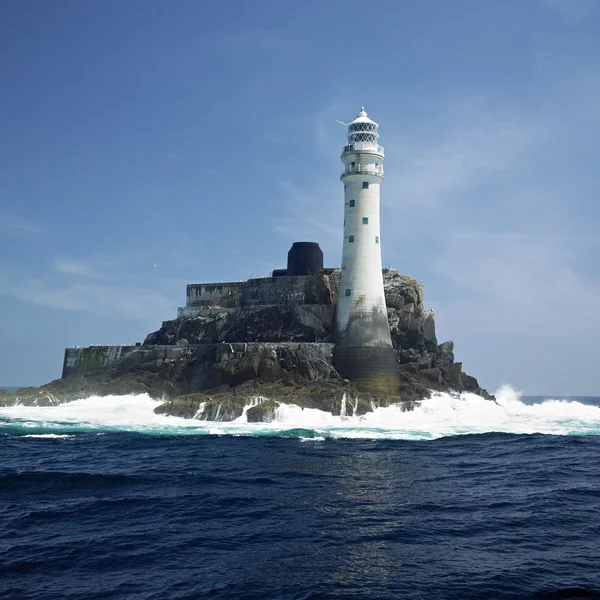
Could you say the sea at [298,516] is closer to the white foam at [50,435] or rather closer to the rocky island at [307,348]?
the white foam at [50,435]

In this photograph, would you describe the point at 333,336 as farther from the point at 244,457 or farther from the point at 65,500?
the point at 65,500

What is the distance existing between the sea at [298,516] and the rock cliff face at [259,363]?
911 centimetres

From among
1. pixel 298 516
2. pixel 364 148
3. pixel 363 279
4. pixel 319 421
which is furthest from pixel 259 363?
pixel 298 516

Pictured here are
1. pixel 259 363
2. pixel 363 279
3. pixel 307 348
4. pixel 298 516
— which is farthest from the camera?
pixel 363 279

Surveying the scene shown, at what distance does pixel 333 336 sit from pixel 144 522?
3528cm

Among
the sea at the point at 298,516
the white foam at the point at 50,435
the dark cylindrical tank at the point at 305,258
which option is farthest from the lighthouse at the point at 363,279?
the white foam at the point at 50,435

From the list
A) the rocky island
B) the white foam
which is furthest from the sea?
the rocky island

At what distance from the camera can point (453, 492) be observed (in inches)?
823

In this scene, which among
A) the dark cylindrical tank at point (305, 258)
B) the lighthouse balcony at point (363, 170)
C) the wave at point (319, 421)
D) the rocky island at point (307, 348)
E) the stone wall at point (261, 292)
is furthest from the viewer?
the dark cylindrical tank at point (305, 258)

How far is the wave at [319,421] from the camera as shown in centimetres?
3747

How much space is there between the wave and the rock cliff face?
3.22 feet

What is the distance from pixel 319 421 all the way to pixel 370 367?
758cm

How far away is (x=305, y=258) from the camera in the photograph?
6062cm

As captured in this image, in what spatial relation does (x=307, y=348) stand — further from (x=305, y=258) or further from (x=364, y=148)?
(x=364, y=148)
